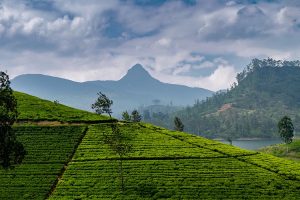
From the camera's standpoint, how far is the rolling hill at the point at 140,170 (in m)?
75.2

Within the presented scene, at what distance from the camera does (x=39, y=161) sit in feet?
286

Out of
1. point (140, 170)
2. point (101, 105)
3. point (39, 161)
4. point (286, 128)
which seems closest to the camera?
point (140, 170)

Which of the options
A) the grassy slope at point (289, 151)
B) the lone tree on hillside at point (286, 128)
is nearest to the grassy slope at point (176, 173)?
the grassy slope at point (289, 151)

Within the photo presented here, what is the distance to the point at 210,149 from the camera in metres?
98.6

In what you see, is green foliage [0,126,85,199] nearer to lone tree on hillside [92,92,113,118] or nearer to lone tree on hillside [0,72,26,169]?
lone tree on hillside [0,72,26,169]

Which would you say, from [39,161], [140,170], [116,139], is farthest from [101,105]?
[140,170]

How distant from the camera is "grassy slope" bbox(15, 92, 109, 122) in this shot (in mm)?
111312

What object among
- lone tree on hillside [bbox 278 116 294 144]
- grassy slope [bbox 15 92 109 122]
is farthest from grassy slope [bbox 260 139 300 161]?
grassy slope [bbox 15 92 109 122]

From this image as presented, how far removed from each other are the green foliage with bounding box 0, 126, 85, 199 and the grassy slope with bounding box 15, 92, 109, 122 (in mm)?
7135

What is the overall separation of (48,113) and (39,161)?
102 feet

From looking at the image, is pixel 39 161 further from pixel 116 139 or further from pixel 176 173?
pixel 176 173

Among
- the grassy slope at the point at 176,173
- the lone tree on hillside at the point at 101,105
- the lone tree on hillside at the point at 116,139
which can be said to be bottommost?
the grassy slope at the point at 176,173

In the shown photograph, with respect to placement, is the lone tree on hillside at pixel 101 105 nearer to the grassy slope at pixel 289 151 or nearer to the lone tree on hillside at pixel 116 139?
the lone tree on hillside at pixel 116 139

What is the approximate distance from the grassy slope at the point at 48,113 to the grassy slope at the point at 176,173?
13584 mm
